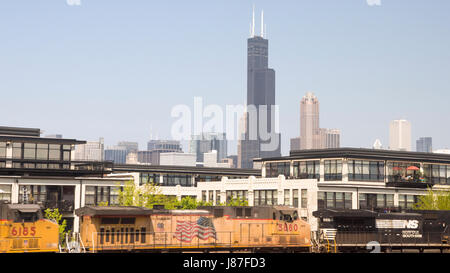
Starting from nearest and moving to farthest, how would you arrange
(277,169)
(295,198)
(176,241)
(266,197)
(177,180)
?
(176,241), (295,198), (266,197), (277,169), (177,180)

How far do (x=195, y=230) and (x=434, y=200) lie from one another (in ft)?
188

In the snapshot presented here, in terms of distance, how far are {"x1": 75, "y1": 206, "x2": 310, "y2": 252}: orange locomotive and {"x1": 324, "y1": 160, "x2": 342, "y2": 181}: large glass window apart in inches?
2062

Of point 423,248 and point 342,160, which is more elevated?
point 342,160

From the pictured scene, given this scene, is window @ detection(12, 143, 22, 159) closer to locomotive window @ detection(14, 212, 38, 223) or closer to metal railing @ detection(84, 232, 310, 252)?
metal railing @ detection(84, 232, 310, 252)

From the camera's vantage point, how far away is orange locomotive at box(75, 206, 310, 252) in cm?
4559

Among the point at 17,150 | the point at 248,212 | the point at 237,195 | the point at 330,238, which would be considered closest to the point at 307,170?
the point at 237,195

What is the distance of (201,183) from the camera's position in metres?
116

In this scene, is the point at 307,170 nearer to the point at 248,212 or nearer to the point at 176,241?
the point at 248,212

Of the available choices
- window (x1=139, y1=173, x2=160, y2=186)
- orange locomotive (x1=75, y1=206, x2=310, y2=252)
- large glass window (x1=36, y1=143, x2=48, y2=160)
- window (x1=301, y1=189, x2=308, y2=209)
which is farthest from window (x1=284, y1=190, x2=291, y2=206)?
orange locomotive (x1=75, y1=206, x2=310, y2=252)

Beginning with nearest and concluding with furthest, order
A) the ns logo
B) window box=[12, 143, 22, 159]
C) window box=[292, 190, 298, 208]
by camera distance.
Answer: the ns logo, window box=[292, 190, 298, 208], window box=[12, 143, 22, 159]

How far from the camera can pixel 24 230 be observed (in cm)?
4306
